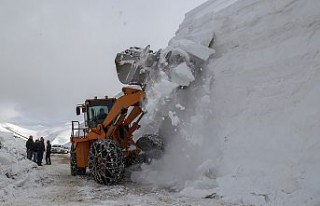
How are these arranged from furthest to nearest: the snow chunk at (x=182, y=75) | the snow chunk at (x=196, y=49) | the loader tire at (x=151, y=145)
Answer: the loader tire at (x=151, y=145) < the snow chunk at (x=196, y=49) < the snow chunk at (x=182, y=75)

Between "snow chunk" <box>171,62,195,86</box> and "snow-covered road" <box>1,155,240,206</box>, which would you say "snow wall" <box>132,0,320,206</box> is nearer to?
"snow chunk" <box>171,62,195,86</box>

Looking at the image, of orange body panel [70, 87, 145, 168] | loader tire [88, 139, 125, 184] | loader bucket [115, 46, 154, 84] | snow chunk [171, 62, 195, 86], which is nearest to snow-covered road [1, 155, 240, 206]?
loader tire [88, 139, 125, 184]

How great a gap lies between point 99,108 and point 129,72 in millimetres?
2705

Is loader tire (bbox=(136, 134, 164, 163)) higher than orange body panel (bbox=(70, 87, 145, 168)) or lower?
lower

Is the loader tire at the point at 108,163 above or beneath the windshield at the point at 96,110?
beneath

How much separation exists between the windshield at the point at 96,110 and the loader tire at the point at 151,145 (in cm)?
195

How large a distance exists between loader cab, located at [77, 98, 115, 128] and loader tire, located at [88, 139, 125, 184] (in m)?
2.25

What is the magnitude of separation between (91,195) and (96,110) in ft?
13.8

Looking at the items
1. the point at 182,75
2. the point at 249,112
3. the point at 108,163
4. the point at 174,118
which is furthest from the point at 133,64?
the point at 249,112

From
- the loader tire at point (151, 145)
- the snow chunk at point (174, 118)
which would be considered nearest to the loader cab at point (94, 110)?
the loader tire at point (151, 145)

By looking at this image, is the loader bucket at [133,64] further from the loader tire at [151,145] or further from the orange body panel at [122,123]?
the loader tire at [151,145]

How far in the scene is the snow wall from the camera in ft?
20.4

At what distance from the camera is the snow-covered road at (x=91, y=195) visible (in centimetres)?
682

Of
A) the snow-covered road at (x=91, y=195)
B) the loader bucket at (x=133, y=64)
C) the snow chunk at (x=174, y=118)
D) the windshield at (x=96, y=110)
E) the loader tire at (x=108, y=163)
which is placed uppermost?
the loader bucket at (x=133, y=64)
